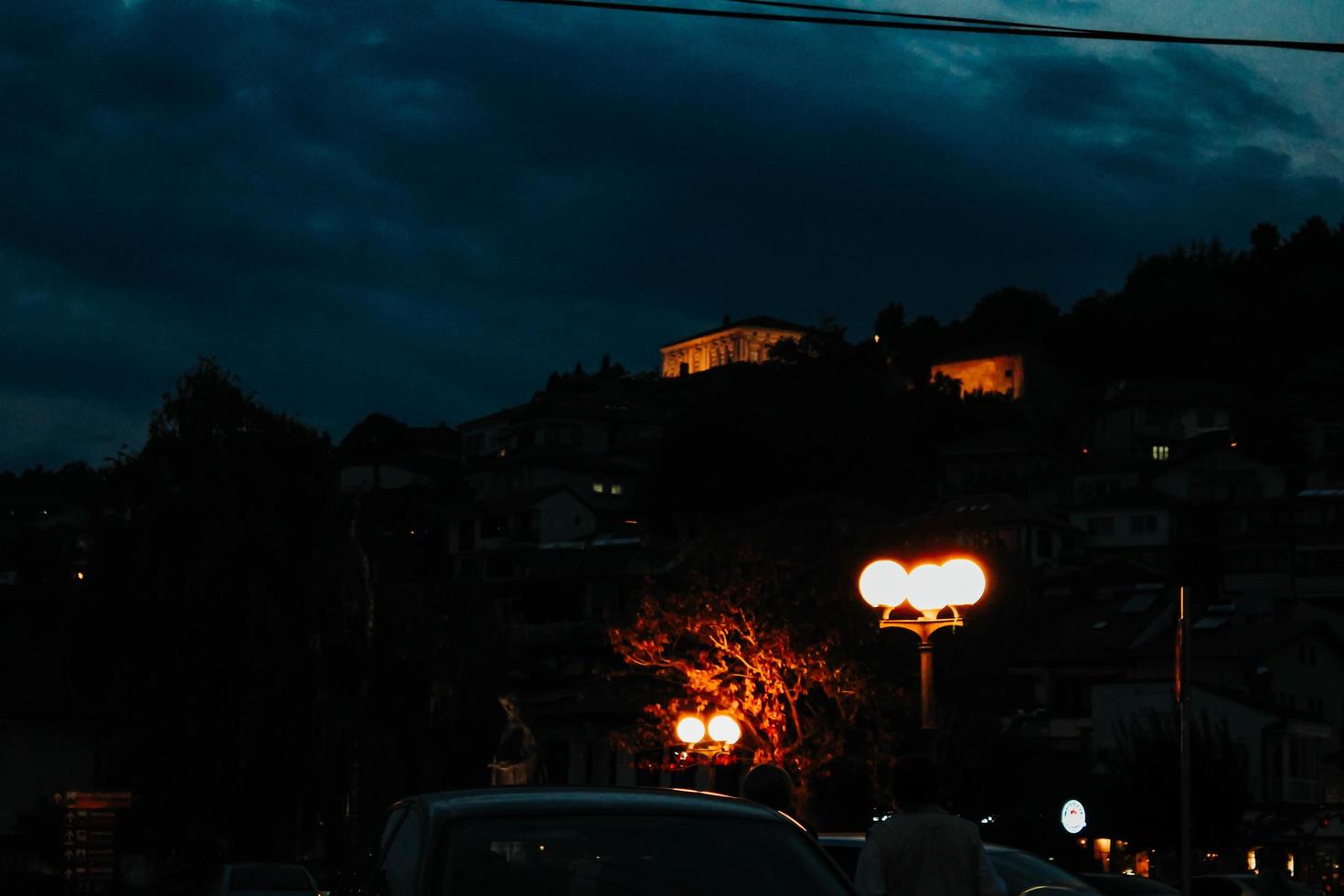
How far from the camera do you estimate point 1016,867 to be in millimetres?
12109

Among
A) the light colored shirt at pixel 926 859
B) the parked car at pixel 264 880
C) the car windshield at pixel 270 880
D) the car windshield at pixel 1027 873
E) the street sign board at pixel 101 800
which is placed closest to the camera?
the light colored shirt at pixel 926 859

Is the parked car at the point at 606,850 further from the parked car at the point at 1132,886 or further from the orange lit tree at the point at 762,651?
the orange lit tree at the point at 762,651

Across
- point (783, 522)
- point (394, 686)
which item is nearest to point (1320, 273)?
point (783, 522)

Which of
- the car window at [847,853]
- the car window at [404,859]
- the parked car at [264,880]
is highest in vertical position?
the car window at [404,859]

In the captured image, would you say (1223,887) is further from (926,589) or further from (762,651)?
(926,589)

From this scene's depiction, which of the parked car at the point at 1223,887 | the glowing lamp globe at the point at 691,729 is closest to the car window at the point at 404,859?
the glowing lamp globe at the point at 691,729

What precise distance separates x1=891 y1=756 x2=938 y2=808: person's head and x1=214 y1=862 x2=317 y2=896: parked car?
17769 mm

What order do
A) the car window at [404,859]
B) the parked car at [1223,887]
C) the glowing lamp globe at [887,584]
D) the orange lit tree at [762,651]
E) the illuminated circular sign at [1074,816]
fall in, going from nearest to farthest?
the car window at [404,859], the glowing lamp globe at [887,584], the illuminated circular sign at [1074,816], the parked car at [1223,887], the orange lit tree at [762,651]

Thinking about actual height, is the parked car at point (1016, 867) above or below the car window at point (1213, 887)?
above

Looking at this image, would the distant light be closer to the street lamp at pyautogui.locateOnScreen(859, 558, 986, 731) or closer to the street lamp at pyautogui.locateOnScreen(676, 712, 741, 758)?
the street lamp at pyautogui.locateOnScreen(676, 712, 741, 758)

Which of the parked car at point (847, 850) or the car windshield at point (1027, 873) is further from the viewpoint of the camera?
the car windshield at point (1027, 873)

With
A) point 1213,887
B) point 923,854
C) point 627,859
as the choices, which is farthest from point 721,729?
point 627,859

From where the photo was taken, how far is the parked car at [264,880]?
24797mm

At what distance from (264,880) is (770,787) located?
53.7 ft
